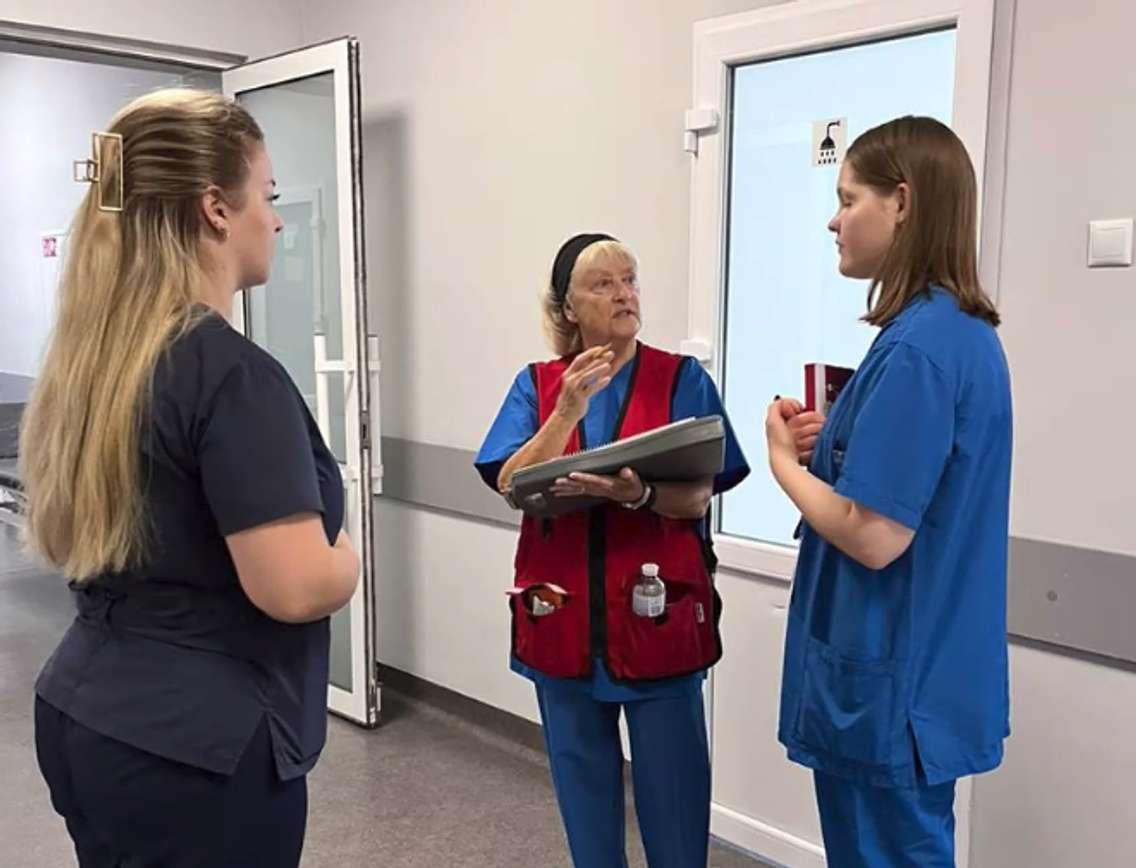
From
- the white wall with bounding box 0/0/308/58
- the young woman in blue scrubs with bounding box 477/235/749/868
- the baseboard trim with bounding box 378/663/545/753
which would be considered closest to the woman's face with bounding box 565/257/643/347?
the young woman in blue scrubs with bounding box 477/235/749/868

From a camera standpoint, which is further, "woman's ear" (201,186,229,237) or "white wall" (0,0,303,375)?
"white wall" (0,0,303,375)

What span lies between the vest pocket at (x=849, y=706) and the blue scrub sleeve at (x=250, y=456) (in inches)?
29.5

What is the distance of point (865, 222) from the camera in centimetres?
143

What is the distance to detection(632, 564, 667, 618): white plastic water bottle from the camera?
1.78m

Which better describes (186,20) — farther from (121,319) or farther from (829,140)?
(121,319)

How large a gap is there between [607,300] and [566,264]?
0.11 meters

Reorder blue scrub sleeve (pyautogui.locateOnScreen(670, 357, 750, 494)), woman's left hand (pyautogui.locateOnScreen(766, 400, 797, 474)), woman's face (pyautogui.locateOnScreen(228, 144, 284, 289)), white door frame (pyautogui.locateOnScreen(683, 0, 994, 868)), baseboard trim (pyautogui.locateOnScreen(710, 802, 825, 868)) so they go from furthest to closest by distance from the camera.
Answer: baseboard trim (pyautogui.locateOnScreen(710, 802, 825, 868)) < white door frame (pyautogui.locateOnScreen(683, 0, 994, 868)) < blue scrub sleeve (pyautogui.locateOnScreen(670, 357, 750, 494)) < woman's left hand (pyautogui.locateOnScreen(766, 400, 797, 474)) < woman's face (pyautogui.locateOnScreen(228, 144, 284, 289))

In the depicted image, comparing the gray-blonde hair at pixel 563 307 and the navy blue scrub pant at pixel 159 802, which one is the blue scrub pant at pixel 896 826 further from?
the gray-blonde hair at pixel 563 307

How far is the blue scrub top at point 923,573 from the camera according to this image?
133 centimetres

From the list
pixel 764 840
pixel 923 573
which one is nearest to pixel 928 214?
pixel 923 573

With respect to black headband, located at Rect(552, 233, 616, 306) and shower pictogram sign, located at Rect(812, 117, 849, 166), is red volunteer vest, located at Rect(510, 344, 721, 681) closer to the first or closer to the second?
black headband, located at Rect(552, 233, 616, 306)

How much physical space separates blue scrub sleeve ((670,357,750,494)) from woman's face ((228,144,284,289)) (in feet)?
2.78

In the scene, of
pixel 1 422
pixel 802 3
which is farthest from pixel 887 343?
pixel 1 422

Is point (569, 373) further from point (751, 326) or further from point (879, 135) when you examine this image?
point (751, 326)
